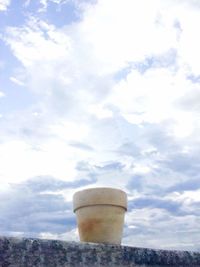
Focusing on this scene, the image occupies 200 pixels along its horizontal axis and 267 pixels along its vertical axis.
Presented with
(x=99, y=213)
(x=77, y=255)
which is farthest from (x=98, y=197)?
(x=77, y=255)

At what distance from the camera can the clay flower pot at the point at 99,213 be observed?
8.81ft

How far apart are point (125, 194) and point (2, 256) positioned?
1044mm

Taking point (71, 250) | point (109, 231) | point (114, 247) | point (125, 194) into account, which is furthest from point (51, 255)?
point (125, 194)

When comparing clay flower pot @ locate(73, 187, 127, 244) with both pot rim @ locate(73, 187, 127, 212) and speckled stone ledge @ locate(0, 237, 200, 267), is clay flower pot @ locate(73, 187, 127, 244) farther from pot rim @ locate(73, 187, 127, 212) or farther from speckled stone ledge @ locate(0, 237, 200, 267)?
speckled stone ledge @ locate(0, 237, 200, 267)

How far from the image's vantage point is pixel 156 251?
260cm

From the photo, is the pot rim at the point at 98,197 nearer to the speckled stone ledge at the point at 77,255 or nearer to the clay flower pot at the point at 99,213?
the clay flower pot at the point at 99,213

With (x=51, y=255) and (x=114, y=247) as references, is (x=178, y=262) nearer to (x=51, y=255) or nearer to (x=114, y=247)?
(x=114, y=247)

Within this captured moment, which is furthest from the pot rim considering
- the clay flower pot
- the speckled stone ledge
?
the speckled stone ledge

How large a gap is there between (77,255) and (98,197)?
509mm

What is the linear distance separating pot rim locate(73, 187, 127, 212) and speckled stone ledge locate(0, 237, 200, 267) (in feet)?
1.13

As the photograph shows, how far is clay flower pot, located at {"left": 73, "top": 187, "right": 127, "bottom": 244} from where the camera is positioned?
2.69 m

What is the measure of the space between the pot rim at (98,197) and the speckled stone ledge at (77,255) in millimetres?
343

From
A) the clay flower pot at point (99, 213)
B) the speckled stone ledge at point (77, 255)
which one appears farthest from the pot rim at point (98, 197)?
the speckled stone ledge at point (77, 255)

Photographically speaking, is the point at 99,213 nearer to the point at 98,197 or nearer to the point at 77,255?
the point at 98,197
